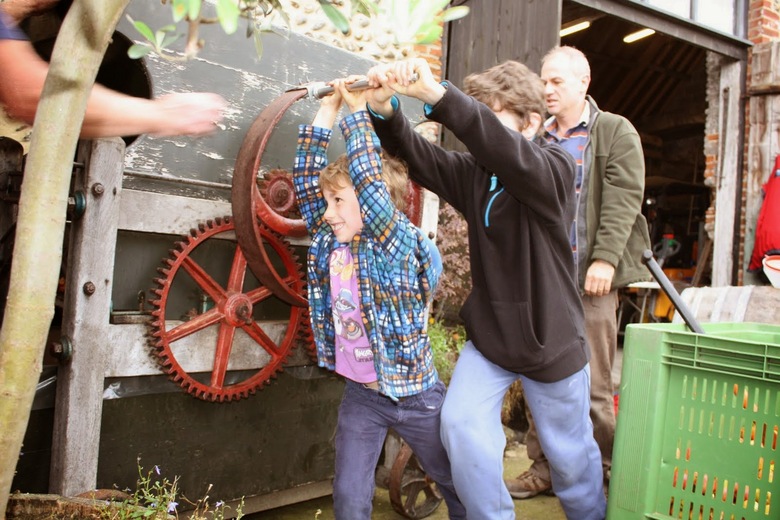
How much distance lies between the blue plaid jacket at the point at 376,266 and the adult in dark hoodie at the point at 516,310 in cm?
16

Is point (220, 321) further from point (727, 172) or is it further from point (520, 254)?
point (727, 172)

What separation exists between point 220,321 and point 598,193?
1.78 m

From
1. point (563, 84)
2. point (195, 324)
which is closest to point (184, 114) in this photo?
point (195, 324)

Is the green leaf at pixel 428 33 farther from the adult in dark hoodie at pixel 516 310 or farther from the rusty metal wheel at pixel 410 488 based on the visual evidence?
the rusty metal wheel at pixel 410 488

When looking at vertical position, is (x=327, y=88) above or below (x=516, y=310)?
above

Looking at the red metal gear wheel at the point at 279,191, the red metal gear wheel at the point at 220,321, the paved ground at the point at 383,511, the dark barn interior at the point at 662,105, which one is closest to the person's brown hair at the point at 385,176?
the red metal gear wheel at the point at 279,191

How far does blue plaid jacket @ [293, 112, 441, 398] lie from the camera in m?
2.10

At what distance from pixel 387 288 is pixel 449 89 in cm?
68

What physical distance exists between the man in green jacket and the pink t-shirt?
1.17 metres

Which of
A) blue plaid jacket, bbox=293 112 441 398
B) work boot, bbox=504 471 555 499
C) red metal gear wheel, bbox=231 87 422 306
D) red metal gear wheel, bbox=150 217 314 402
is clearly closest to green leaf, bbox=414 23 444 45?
blue plaid jacket, bbox=293 112 441 398

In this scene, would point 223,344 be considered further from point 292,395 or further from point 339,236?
point 339,236

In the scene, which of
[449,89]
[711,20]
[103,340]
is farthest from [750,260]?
[103,340]

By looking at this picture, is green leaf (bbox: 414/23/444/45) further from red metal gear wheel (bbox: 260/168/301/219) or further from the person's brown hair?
red metal gear wheel (bbox: 260/168/301/219)

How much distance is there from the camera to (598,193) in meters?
3.05
